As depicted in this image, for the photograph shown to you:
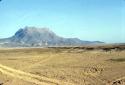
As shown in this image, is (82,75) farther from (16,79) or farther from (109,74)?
(16,79)

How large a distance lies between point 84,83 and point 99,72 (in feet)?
15.4

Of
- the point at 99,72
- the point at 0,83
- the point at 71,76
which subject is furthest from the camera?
the point at 99,72

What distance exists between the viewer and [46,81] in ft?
64.9

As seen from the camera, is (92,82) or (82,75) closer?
(92,82)

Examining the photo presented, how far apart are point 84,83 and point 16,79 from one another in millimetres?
5265

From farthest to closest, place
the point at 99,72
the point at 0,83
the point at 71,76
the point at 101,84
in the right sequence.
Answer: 1. the point at 99,72
2. the point at 71,76
3. the point at 0,83
4. the point at 101,84

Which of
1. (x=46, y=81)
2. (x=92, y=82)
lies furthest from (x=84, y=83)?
(x=46, y=81)

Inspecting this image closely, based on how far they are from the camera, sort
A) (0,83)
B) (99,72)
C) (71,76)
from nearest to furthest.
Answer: (0,83)
(71,76)
(99,72)

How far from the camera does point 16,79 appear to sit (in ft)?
70.8

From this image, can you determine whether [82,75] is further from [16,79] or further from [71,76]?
[16,79]

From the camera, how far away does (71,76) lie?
70.2 feet

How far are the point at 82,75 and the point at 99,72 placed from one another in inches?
68.2

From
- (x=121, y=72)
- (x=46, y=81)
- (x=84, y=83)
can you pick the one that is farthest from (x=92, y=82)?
(x=121, y=72)

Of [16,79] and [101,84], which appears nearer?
[101,84]
